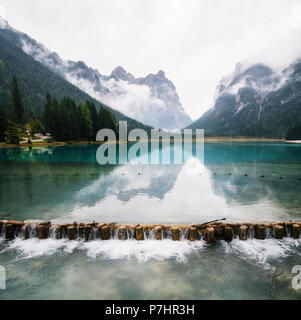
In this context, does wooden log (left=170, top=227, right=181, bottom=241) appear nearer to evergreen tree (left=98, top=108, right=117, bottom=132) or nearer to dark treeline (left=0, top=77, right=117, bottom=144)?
dark treeline (left=0, top=77, right=117, bottom=144)

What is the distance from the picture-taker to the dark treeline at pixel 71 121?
98688mm

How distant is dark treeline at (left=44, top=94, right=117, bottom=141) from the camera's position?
98.7m

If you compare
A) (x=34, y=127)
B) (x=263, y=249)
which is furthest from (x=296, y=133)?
(x=263, y=249)

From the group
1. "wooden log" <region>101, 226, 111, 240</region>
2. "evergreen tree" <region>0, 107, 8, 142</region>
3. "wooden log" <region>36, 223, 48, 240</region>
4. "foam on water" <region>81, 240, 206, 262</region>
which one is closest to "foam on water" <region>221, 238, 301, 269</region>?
"foam on water" <region>81, 240, 206, 262</region>

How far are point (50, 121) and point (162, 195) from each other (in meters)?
93.0

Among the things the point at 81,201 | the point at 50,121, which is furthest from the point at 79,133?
the point at 81,201

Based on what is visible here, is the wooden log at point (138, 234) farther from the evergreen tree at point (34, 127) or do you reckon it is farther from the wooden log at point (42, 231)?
the evergreen tree at point (34, 127)

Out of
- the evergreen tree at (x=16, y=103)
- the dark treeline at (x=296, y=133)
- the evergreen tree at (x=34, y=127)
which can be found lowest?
the evergreen tree at (x=34, y=127)

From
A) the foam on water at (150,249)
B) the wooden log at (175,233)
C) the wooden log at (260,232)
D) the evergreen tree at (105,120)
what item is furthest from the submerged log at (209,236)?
the evergreen tree at (105,120)

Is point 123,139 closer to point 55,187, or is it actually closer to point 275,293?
point 55,187

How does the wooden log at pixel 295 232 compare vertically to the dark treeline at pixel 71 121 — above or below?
below

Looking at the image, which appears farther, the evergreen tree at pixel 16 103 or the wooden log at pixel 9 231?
the evergreen tree at pixel 16 103

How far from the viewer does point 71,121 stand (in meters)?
101

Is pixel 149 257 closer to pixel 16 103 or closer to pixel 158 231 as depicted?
pixel 158 231
